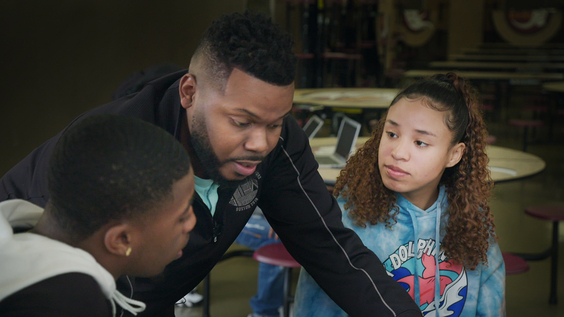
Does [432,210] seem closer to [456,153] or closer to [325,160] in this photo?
[456,153]

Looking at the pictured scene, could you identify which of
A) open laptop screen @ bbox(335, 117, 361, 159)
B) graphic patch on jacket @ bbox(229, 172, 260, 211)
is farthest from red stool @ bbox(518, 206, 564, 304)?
graphic patch on jacket @ bbox(229, 172, 260, 211)

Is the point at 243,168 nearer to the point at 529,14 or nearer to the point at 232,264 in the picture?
the point at 232,264

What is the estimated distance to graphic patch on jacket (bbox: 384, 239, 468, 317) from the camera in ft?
5.19

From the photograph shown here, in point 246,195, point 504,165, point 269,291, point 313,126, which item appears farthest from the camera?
point 313,126

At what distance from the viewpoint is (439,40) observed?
58.9 feet

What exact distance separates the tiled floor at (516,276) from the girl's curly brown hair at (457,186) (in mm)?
600

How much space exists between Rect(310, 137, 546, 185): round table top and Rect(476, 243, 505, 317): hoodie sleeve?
3.05ft

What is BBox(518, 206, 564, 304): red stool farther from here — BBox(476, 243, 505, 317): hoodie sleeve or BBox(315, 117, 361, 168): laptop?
BBox(476, 243, 505, 317): hoodie sleeve

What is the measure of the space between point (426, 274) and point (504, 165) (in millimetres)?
1567

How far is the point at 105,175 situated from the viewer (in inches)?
30.0

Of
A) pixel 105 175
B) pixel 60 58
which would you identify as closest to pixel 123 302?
pixel 105 175

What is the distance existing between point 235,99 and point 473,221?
0.86 metres

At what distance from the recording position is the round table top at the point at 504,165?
258 cm

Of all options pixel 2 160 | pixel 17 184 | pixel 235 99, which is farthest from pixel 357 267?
pixel 2 160
